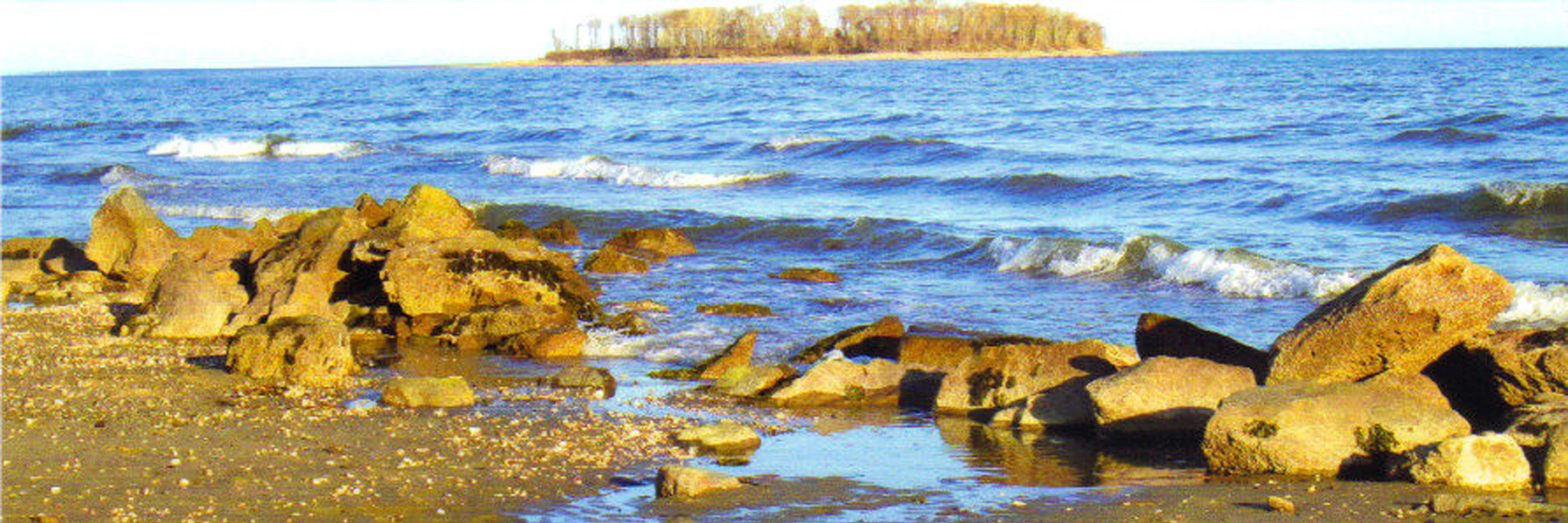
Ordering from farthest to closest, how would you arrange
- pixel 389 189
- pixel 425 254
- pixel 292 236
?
pixel 389 189, pixel 292 236, pixel 425 254

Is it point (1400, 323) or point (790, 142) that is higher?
point (1400, 323)

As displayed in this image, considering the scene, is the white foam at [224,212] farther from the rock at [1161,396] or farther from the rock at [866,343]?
the rock at [1161,396]

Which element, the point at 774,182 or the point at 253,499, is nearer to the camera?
the point at 253,499

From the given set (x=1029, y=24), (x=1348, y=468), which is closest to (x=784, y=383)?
(x=1348, y=468)

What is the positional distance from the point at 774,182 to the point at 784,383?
16926 mm

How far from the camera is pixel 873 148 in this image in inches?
1185

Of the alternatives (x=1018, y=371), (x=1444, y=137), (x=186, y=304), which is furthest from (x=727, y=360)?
(x=1444, y=137)

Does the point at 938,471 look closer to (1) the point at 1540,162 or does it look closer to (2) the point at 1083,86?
(1) the point at 1540,162

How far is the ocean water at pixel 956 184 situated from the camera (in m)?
13.4

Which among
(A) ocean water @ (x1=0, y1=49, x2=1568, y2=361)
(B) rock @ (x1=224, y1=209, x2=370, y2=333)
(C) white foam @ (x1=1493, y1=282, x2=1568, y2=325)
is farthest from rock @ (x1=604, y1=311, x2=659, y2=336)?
(C) white foam @ (x1=1493, y1=282, x2=1568, y2=325)

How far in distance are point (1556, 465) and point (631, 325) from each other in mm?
6948

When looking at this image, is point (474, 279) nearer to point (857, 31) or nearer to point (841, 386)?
point (841, 386)

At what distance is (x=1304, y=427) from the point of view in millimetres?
6695

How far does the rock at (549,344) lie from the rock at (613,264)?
15.0 ft
